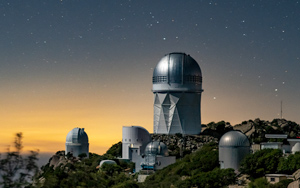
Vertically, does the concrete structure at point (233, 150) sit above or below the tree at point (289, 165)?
above

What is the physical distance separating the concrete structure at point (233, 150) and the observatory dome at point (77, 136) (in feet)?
126

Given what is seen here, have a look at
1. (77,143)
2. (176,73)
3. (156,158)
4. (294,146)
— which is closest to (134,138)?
(156,158)

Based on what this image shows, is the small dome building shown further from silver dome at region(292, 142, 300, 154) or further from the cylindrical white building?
silver dome at region(292, 142, 300, 154)

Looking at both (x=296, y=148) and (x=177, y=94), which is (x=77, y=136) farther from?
(x=296, y=148)

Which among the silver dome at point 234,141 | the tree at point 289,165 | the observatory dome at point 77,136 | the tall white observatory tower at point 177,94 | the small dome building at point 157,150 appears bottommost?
the tree at point 289,165

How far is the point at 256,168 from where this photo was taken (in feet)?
172

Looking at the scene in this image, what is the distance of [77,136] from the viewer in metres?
90.8

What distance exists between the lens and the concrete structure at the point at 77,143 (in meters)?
90.3

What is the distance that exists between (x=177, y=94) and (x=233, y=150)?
29907mm

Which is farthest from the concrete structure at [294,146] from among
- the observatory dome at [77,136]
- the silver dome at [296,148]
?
the observatory dome at [77,136]

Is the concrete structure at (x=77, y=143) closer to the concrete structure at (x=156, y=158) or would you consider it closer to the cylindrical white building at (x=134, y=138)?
the cylindrical white building at (x=134, y=138)

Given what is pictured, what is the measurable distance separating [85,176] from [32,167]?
21629 millimetres

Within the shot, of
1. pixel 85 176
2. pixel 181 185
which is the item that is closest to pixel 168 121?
pixel 181 185

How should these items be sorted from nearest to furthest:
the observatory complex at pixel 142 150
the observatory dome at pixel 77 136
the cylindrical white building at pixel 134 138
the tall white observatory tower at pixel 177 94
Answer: the observatory complex at pixel 142 150
the cylindrical white building at pixel 134 138
the tall white observatory tower at pixel 177 94
the observatory dome at pixel 77 136
